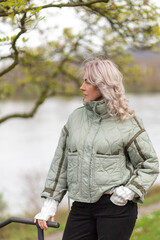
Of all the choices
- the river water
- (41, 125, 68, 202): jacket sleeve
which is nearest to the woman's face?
(41, 125, 68, 202): jacket sleeve

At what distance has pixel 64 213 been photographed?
1034 centimetres

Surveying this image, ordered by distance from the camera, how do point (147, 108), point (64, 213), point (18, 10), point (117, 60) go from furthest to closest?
point (147, 108) → point (64, 213) → point (117, 60) → point (18, 10)

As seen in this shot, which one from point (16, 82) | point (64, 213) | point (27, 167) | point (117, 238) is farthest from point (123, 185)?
point (27, 167)

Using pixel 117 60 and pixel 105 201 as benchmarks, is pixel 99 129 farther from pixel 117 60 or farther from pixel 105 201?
pixel 117 60

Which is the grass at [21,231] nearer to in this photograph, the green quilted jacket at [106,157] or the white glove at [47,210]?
the white glove at [47,210]

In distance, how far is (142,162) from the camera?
2.07 metres

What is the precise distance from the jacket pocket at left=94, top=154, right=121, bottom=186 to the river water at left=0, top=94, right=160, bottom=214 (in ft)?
20.4

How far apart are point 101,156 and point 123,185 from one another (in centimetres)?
23

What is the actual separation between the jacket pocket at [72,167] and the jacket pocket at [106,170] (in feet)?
0.42

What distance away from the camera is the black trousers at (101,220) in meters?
2.05

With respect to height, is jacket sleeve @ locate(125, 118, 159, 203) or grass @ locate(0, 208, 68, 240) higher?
jacket sleeve @ locate(125, 118, 159, 203)

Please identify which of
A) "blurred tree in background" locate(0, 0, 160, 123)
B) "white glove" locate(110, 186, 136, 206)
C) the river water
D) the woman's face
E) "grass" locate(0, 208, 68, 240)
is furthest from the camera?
the river water

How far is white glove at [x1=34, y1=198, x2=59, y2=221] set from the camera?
2.11 metres

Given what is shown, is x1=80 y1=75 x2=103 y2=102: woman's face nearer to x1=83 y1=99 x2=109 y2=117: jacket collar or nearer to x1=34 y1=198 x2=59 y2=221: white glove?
x1=83 y1=99 x2=109 y2=117: jacket collar
